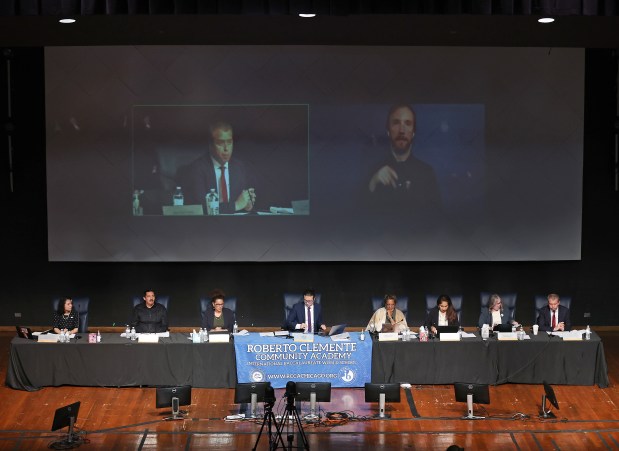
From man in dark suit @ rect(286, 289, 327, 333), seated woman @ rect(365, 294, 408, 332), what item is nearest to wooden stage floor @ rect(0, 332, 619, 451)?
seated woman @ rect(365, 294, 408, 332)

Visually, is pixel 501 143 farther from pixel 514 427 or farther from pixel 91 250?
pixel 91 250

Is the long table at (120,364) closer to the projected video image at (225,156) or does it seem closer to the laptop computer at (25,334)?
the laptop computer at (25,334)

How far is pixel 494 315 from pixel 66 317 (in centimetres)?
487

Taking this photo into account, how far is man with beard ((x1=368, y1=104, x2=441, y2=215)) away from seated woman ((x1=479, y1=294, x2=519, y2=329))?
2.29 metres

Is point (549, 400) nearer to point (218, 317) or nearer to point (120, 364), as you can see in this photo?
point (218, 317)

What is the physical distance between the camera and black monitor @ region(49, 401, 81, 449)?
874 cm

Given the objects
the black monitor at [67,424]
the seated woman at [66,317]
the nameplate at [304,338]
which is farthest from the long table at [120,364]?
the black monitor at [67,424]

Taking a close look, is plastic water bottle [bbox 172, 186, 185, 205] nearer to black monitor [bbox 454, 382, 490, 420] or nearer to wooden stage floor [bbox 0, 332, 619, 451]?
wooden stage floor [bbox 0, 332, 619, 451]

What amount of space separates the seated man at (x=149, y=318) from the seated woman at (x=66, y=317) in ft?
2.18

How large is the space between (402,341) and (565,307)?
2143mm

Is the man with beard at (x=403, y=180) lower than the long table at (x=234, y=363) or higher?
higher

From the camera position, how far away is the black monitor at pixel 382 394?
9.59 m

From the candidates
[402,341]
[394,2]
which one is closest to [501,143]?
[402,341]

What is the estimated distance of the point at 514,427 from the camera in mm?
9344
